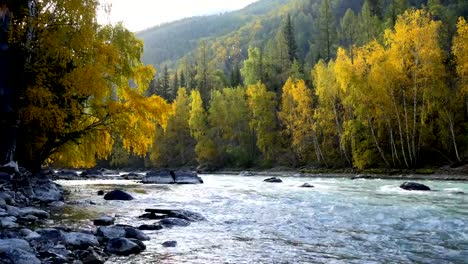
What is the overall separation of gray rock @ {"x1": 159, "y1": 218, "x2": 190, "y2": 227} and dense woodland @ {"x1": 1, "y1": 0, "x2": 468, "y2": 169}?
6658mm

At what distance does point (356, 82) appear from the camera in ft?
123

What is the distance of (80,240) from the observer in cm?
805

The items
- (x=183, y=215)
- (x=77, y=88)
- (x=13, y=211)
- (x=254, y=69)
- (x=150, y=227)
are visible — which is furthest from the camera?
(x=254, y=69)

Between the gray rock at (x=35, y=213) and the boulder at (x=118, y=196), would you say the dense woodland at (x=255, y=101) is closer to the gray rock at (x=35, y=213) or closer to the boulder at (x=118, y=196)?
the boulder at (x=118, y=196)

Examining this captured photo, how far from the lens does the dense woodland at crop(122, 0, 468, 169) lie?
1384 inches

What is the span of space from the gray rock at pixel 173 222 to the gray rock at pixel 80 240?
319 centimetres

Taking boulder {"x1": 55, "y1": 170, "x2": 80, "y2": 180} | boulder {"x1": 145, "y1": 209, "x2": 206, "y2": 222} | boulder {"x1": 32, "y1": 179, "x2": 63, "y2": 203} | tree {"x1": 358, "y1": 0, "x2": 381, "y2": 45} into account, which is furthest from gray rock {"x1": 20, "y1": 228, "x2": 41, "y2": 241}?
tree {"x1": 358, "y1": 0, "x2": 381, "y2": 45}

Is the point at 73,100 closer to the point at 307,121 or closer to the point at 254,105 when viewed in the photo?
the point at 307,121

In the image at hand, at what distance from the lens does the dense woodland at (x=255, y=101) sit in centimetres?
1586

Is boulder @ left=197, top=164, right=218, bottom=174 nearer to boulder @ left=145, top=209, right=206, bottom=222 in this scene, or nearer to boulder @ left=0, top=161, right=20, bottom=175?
boulder @ left=0, top=161, right=20, bottom=175

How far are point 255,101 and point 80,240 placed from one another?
52.6 metres

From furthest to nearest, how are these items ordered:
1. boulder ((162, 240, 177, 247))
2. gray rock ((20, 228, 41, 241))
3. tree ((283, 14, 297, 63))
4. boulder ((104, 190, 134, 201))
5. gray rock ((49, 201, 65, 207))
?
tree ((283, 14, 297, 63)), boulder ((104, 190, 134, 201)), gray rock ((49, 201, 65, 207)), boulder ((162, 240, 177, 247)), gray rock ((20, 228, 41, 241))

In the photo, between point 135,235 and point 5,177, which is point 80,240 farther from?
point 5,177

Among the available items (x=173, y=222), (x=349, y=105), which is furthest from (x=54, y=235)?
(x=349, y=105)
